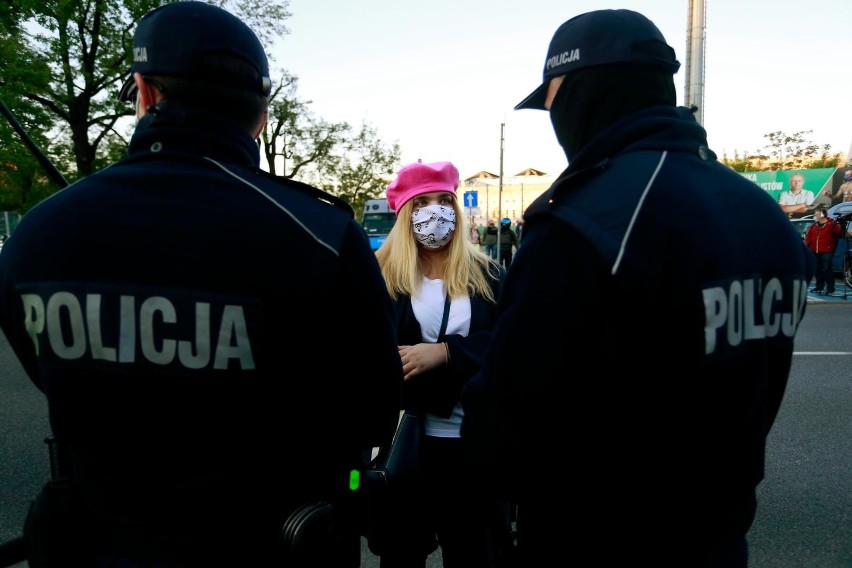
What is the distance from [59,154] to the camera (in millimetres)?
17594

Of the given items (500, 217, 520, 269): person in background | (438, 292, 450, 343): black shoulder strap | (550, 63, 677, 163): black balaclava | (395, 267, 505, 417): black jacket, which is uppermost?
(500, 217, 520, 269): person in background

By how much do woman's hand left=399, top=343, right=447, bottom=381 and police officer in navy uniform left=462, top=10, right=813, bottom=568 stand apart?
100cm

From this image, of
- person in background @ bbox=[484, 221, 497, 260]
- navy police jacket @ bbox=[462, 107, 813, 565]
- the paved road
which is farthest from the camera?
person in background @ bbox=[484, 221, 497, 260]

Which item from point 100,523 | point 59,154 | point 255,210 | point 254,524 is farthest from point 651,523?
point 59,154

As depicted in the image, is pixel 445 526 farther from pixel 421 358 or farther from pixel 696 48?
pixel 696 48

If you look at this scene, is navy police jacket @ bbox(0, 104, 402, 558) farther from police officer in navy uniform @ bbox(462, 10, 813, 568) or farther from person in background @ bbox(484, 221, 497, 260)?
person in background @ bbox(484, 221, 497, 260)

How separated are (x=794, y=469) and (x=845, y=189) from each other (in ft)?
97.4

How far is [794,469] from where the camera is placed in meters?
4.04

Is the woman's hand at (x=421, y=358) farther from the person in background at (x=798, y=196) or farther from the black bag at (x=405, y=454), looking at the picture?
the person in background at (x=798, y=196)

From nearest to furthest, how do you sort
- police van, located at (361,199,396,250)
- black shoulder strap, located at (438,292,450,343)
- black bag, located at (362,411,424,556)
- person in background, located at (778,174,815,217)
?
black bag, located at (362,411,424,556) < black shoulder strap, located at (438,292,450,343) < police van, located at (361,199,396,250) < person in background, located at (778,174,815,217)

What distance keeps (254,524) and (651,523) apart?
30.1 inches

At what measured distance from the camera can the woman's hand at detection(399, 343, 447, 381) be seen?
7.82 ft

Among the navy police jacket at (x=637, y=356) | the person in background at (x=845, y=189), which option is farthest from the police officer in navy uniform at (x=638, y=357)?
the person in background at (x=845, y=189)

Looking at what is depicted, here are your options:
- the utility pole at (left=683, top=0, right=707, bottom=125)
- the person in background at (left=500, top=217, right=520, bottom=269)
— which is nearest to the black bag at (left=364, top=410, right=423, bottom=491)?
the utility pole at (left=683, top=0, right=707, bottom=125)
